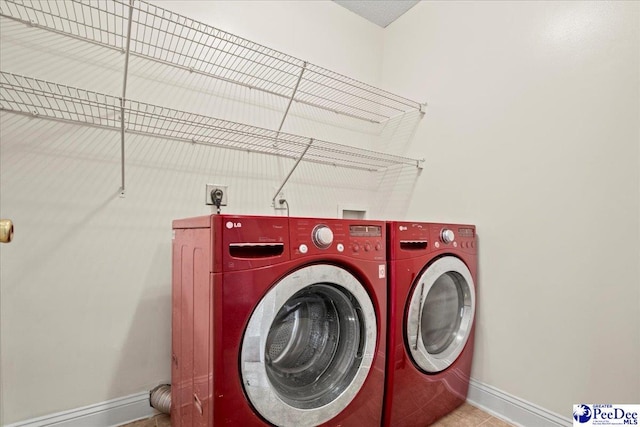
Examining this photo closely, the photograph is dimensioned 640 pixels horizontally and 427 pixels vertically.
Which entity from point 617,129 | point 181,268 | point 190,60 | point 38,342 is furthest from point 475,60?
point 38,342

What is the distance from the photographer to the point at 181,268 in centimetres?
125

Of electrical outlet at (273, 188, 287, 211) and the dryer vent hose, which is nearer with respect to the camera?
the dryer vent hose

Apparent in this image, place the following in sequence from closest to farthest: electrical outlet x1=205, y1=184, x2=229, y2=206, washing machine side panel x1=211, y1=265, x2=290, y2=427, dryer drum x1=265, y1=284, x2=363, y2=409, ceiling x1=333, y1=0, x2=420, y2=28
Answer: washing machine side panel x1=211, y1=265, x2=290, y2=427 < dryer drum x1=265, y1=284, x2=363, y2=409 < electrical outlet x1=205, y1=184, x2=229, y2=206 < ceiling x1=333, y1=0, x2=420, y2=28

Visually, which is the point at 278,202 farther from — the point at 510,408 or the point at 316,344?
the point at 510,408

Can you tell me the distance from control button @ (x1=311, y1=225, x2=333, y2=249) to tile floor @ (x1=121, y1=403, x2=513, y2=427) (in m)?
1.17

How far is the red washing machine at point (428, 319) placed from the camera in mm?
1342

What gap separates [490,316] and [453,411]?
55 cm

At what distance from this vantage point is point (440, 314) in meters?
1.63

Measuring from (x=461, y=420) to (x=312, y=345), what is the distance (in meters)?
0.95

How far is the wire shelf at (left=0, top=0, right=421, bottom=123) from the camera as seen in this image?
4.48 ft

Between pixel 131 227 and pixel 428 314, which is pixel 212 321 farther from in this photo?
pixel 428 314

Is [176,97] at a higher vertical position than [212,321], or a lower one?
higher

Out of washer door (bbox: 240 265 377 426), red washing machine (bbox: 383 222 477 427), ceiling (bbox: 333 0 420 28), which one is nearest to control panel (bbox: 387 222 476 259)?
red washing machine (bbox: 383 222 477 427)

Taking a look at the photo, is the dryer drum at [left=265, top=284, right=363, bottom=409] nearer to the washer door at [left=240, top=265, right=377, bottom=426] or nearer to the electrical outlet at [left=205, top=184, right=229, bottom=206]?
the washer door at [left=240, top=265, right=377, bottom=426]
